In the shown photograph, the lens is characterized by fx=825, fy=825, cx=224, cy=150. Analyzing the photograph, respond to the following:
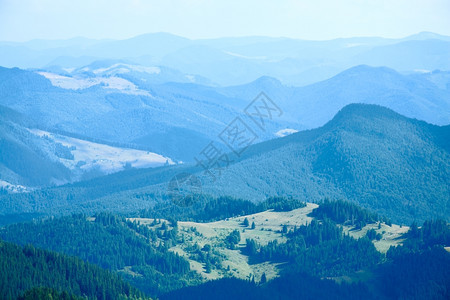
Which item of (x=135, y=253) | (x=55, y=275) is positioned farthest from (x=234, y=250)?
(x=55, y=275)

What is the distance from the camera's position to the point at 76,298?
124438 millimetres

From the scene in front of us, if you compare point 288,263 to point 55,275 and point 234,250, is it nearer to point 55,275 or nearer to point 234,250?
point 234,250

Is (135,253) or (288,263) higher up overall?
(135,253)

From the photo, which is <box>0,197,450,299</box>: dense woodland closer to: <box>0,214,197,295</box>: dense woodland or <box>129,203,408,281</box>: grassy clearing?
<box>0,214,197,295</box>: dense woodland

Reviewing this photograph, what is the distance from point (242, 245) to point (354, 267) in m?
31.5

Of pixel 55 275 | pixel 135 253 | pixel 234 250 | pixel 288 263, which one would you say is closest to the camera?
pixel 55 275

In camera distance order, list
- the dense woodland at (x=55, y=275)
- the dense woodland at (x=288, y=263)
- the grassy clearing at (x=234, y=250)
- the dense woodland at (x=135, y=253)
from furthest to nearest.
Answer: the grassy clearing at (x=234, y=250) → the dense woodland at (x=135, y=253) → the dense woodland at (x=288, y=263) → the dense woodland at (x=55, y=275)

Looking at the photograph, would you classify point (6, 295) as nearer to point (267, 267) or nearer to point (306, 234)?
point (267, 267)

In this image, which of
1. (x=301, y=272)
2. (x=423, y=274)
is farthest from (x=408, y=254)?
(x=301, y=272)

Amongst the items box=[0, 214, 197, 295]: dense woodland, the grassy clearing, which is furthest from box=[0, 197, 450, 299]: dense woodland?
the grassy clearing

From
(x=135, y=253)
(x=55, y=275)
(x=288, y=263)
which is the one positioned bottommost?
(x=288, y=263)

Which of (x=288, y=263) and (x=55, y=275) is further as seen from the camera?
(x=288, y=263)

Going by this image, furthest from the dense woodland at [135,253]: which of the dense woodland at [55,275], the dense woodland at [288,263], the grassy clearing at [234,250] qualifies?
the dense woodland at [55,275]

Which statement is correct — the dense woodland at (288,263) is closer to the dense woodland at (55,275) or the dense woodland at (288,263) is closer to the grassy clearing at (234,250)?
the dense woodland at (55,275)
